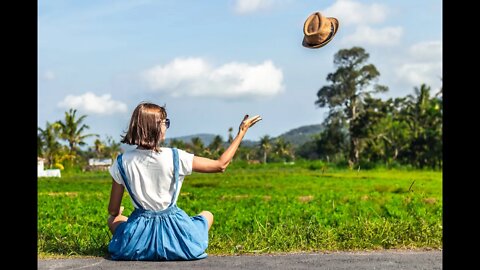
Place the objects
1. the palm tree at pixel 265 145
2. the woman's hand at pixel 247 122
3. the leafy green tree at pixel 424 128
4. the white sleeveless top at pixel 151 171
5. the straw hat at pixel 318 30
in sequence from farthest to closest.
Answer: the palm tree at pixel 265 145 → the leafy green tree at pixel 424 128 → the straw hat at pixel 318 30 → the white sleeveless top at pixel 151 171 → the woman's hand at pixel 247 122

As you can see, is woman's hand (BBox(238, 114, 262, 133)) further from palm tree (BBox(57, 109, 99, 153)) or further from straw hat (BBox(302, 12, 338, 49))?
palm tree (BBox(57, 109, 99, 153))

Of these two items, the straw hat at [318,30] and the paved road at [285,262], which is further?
the straw hat at [318,30]

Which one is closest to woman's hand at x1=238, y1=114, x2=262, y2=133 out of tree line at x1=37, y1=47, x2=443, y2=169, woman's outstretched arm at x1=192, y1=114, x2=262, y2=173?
woman's outstretched arm at x1=192, y1=114, x2=262, y2=173

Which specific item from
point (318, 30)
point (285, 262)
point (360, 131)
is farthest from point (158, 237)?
point (360, 131)

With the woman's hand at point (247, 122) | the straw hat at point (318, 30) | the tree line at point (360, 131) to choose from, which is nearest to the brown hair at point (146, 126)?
the woman's hand at point (247, 122)

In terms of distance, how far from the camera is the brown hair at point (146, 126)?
421 cm

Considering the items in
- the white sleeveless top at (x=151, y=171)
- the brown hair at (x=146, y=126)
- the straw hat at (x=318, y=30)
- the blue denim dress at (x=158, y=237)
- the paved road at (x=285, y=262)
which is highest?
the straw hat at (x=318, y=30)

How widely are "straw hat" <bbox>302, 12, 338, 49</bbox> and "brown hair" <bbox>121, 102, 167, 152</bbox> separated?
1.06m

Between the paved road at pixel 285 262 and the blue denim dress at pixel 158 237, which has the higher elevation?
the blue denim dress at pixel 158 237

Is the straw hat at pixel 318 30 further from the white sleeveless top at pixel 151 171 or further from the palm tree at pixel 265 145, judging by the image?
the palm tree at pixel 265 145

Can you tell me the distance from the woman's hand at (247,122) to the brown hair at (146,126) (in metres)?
0.47

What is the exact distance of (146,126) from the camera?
13.9 feet

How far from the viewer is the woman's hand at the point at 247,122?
419cm

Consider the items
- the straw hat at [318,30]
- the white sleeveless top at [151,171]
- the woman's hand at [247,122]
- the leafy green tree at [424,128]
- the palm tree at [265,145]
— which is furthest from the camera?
the palm tree at [265,145]
